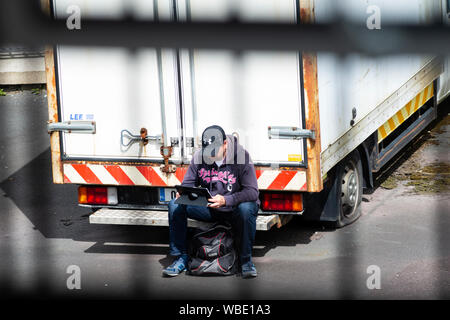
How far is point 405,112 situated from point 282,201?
232cm

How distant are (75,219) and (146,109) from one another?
1.84m

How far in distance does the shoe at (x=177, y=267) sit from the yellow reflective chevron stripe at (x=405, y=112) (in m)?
2.39

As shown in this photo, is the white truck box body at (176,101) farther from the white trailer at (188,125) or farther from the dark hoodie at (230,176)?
the dark hoodie at (230,176)

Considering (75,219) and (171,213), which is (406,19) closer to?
(171,213)

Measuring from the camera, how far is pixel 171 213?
561 cm

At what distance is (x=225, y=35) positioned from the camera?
29.7 inches

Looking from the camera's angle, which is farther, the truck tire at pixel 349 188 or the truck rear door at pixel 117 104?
the truck tire at pixel 349 188

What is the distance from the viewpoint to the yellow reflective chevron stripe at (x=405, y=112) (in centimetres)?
724

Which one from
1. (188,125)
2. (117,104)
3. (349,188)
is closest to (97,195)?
(117,104)

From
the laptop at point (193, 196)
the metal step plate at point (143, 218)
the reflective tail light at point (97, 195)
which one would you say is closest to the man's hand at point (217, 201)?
the laptop at point (193, 196)

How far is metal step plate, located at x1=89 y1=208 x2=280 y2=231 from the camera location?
5.62 meters
